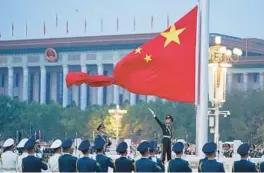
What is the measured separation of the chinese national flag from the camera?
18547 mm

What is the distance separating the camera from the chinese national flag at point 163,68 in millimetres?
18547

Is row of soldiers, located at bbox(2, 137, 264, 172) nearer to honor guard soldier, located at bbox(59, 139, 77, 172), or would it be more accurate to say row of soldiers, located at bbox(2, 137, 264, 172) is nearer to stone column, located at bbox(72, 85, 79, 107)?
honor guard soldier, located at bbox(59, 139, 77, 172)

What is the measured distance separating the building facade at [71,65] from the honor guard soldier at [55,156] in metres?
67.6

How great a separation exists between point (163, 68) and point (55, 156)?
4.95 meters

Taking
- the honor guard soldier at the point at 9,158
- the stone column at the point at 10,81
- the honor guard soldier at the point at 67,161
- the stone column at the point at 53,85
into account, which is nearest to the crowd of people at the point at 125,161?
the honor guard soldier at the point at 67,161

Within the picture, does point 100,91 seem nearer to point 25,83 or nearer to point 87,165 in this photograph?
point 25,83

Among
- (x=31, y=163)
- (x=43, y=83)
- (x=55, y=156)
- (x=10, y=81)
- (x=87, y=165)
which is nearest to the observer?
(x=87, y=165)

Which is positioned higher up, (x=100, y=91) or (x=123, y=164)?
(x=123, y=164)

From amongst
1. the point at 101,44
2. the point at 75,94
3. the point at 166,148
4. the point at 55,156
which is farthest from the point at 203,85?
the point at 75,94

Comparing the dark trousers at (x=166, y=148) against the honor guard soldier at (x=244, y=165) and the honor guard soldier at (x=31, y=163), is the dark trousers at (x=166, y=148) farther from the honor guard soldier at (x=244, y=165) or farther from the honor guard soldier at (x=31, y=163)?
the honor guard soldier at (x=244, y=165)

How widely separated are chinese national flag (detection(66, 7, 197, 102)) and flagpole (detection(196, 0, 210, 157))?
397mm

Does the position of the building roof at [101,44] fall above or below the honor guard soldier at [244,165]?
above

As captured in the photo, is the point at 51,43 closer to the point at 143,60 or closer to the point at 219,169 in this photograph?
the point at 143,60

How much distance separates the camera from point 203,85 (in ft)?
58.5
